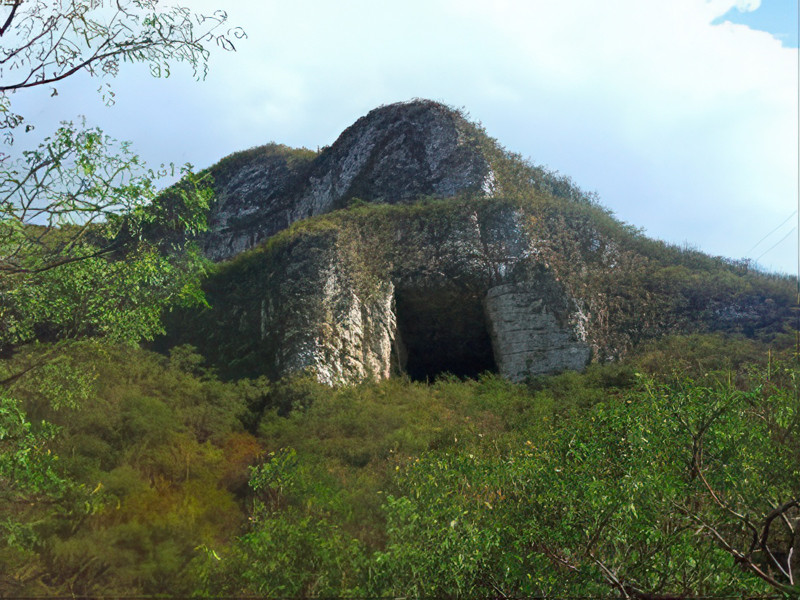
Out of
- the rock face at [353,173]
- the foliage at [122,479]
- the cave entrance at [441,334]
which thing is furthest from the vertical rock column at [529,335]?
the rock face at [353,173]

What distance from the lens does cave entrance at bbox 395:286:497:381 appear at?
71.0 ft

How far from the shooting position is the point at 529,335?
20.2m

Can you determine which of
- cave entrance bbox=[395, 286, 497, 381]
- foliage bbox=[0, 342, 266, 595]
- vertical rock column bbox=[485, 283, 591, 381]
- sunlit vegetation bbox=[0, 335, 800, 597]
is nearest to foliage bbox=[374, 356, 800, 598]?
sunlit vegetation bbox=[0, 335, 800, 597]

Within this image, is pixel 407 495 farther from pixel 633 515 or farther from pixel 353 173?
pixel 353 173

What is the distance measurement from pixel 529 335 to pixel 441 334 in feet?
12.5

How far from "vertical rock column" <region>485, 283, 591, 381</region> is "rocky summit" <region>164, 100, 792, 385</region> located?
0.04 metres

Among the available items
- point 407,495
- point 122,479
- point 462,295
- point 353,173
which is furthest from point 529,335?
point 353,173

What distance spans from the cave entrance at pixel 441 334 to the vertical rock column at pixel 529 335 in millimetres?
1048

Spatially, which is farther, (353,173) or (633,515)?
(353,173)

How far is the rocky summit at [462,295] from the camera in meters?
19.2

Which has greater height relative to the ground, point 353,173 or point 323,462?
point 353,173

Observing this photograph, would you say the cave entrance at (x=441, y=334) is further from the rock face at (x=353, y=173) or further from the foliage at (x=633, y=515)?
the foliage at (x=633, y=515)

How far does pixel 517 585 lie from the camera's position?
20.5 ft

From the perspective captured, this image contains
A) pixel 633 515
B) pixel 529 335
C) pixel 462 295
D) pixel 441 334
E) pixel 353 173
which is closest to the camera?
pixel 633 515
